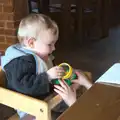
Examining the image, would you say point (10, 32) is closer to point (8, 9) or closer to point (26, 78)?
point (8, 9)

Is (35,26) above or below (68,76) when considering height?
above

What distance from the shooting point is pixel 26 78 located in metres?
1.49

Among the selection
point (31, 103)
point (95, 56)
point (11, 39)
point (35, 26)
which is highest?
point (35, 26)

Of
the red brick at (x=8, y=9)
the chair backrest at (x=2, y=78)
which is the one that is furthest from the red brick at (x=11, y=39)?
the chair backrest at (x=2, y=78)

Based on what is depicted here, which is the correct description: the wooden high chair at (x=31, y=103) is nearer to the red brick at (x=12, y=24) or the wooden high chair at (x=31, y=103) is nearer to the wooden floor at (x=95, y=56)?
the red brick at (x=12, y=24)

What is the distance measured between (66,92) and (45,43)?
26 cm

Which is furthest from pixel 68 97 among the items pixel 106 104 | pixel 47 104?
pixel 106 104

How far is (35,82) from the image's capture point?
1495 mm

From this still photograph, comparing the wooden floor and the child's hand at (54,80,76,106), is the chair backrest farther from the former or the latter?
the wooden floor

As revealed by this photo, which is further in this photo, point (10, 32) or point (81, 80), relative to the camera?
point (10, 32)

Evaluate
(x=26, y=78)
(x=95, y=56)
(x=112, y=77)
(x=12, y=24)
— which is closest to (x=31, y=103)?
(x=26, y=78)

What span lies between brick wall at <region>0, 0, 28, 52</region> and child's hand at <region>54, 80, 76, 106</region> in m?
1.44

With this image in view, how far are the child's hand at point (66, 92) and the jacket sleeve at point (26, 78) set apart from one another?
6cm

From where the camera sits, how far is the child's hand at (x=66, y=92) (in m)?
1.45
